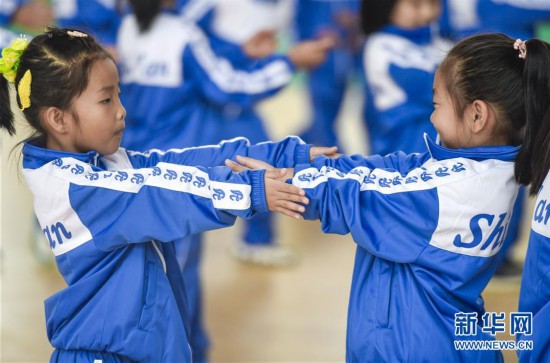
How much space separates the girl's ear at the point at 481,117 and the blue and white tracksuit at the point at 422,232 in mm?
57

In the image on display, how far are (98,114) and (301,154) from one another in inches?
17.7

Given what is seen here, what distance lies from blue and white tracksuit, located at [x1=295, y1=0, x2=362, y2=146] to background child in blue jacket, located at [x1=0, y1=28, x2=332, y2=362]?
2433 mm

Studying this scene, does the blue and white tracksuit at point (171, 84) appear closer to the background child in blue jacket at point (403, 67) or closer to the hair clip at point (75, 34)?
the background child in blue jacket at point (403, 67)

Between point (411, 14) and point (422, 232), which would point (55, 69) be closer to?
point (422, 232)

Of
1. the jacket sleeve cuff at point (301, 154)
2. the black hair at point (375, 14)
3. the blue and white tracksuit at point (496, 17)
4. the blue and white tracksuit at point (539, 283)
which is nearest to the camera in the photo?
the blue and white tracksuit at point (539, 283)

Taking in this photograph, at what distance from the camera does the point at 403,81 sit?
275cm

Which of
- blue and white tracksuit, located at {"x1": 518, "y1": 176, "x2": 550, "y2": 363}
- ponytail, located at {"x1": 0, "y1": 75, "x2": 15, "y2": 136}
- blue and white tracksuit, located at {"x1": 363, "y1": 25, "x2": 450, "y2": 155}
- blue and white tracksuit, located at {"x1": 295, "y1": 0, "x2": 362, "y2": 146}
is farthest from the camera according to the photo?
blue and white tracksuit, located at {"x1": 295, "y1": 0, "x2": 362, "y2": 146}

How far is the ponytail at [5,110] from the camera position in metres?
1.70

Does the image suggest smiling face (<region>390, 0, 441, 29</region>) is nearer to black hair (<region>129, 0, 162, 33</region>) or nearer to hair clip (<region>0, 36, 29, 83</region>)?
black hair (<region>129, 0, 162, 33</region>)

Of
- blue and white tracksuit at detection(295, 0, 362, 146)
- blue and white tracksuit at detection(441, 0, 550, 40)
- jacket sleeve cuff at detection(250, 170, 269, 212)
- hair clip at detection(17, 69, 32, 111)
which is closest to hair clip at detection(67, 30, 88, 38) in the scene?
hair clip at detection(17, 69, 32, 111)

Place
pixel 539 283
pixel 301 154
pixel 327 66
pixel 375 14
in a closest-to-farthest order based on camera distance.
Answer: pixel 539 283 → pixel 301 154 → pixel 375 14 → pixel 327 66

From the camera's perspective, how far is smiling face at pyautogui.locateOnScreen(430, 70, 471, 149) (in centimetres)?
164

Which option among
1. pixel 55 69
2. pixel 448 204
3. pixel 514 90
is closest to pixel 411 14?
pixel 514 90

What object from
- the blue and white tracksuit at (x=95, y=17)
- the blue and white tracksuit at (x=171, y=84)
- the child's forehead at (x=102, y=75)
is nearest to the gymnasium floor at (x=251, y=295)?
the blue and white tracksuit at (x=171, y=84)
